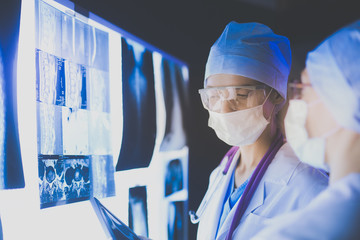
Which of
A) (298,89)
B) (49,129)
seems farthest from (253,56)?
(49,129)

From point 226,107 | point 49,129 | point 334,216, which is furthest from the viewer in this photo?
point 226,107

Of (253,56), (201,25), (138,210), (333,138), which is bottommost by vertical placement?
(138,210)

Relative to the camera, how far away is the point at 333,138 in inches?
28.4

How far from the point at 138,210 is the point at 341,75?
1119mm

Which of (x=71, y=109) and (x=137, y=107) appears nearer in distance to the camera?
(x=71, y=109)

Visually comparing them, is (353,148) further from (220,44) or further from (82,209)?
(82,209)

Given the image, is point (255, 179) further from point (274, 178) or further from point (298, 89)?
point (298, 89)

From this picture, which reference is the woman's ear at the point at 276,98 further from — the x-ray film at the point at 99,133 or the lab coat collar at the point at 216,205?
the x-ray film at the point at 99,133

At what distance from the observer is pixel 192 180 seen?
2242 millimetres

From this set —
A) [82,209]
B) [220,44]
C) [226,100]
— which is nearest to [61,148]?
[82,209]

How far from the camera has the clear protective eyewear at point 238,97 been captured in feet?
3.97

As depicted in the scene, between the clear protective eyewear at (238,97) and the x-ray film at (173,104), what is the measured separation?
64cm

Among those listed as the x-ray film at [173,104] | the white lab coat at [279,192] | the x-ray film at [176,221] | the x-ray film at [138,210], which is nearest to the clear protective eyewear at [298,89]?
the white lab coat at [279,192]

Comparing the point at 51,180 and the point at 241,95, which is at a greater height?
the point at 241,95
